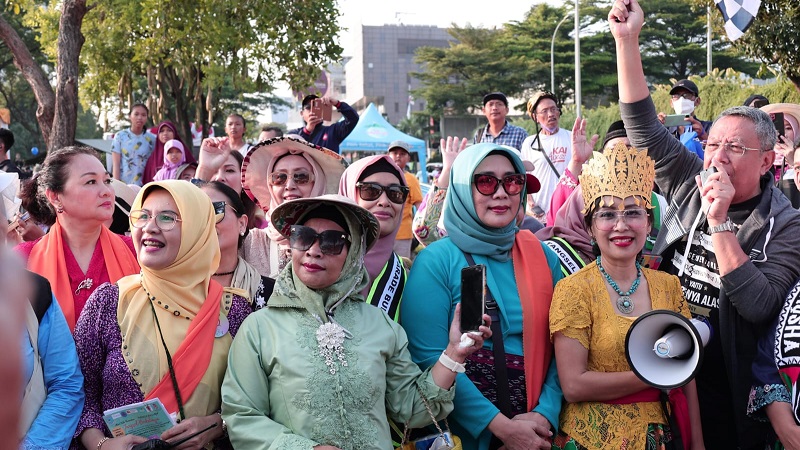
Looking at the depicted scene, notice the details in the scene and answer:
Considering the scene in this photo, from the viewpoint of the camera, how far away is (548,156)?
25.9ft

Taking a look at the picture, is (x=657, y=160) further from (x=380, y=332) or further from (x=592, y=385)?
(x=380, y=332)

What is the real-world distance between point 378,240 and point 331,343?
2.91ft

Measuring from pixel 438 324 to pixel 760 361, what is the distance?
1453mm

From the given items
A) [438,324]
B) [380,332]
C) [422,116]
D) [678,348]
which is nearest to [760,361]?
[678,348]

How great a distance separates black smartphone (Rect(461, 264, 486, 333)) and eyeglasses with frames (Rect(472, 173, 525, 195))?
58cm

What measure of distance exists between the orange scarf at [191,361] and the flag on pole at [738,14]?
363cm

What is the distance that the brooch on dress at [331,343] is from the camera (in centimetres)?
285

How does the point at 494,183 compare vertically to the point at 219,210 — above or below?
above

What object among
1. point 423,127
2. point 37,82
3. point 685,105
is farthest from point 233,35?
point 423,127

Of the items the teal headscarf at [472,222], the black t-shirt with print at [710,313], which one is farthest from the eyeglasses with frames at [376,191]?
the black t-shirt with print at [710,313]

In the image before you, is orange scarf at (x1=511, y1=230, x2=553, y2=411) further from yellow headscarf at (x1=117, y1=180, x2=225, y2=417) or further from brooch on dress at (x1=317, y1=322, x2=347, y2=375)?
yellow headscarf at (x1=117, y1=180, x2=225, y2=417)

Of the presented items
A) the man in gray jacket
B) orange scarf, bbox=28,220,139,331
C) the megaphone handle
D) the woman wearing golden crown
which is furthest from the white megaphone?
orange scarf, bbox=28,220,139,331

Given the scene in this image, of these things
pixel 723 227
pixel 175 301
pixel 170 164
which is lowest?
pixel 175 301

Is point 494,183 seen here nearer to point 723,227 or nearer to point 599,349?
point 599,349
